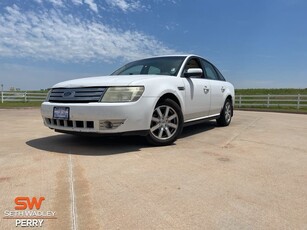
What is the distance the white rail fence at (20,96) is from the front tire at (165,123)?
1842 cm

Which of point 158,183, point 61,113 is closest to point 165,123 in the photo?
point 61,113

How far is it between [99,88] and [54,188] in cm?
162

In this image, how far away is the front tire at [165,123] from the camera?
13.4ft

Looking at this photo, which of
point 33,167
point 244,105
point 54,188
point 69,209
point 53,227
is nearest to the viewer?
point 53,227

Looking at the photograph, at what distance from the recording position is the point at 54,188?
2.42 m

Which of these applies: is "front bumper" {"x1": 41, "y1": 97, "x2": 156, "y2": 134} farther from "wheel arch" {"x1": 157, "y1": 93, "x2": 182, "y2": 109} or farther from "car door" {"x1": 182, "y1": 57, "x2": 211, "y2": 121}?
"car door" {"x1": 182, "y1": 57, "x2": 211, "y2": 121}

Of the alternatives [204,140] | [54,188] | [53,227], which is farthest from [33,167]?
[204,140]

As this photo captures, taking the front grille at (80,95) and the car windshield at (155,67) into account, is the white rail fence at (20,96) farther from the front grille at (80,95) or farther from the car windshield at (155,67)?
the front grille at (80,95)

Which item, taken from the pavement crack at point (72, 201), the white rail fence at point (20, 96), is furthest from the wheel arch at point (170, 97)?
the white rail fence at point (20, 96)

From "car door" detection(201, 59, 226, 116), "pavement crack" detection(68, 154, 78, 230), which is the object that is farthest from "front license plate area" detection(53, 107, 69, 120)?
"car door" detection(201, 59, 226, 116)

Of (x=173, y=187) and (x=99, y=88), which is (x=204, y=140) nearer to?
(x=99, y=88)

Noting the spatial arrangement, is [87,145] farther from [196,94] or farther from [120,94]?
[196,94]

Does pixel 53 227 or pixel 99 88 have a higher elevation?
pixel 99 88

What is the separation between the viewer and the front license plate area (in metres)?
3.75
